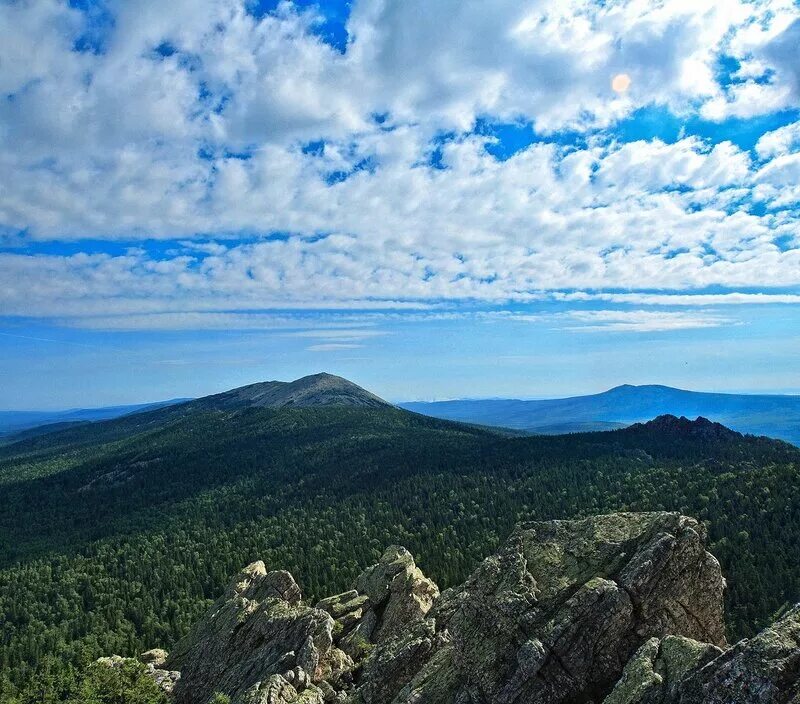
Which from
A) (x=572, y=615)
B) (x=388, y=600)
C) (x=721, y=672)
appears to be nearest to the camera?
(x=721, y=672)

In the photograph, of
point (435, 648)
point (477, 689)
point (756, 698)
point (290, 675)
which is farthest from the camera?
point (290, 675)

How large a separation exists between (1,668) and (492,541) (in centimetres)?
15920

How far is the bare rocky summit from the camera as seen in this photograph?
2592cm

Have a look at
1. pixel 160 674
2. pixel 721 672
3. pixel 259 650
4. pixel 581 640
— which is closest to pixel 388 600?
pixel 259 650

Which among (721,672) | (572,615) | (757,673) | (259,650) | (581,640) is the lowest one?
(259,650)

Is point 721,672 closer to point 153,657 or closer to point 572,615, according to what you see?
point 572,615

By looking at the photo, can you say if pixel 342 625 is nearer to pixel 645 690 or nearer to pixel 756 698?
pixel 645 690

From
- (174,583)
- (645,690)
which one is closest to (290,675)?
(645,690)

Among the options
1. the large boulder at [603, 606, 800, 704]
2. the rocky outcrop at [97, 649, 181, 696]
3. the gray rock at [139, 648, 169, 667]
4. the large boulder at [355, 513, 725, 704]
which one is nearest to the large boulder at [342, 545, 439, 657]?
the large boulder at [355, 513, 725, 704]

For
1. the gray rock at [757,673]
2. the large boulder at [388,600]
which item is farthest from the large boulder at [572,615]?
the large boulder at [388,600]

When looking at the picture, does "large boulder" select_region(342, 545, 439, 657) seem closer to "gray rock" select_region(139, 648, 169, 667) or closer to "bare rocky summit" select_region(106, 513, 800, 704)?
"bare rocky summit" select_region(106, 513, 800, 704)

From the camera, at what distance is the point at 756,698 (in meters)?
23.4

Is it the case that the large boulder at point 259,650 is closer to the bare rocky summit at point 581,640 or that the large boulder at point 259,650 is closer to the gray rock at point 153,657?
the bare rocky summit at point 581,640

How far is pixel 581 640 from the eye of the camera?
35.1 metres
